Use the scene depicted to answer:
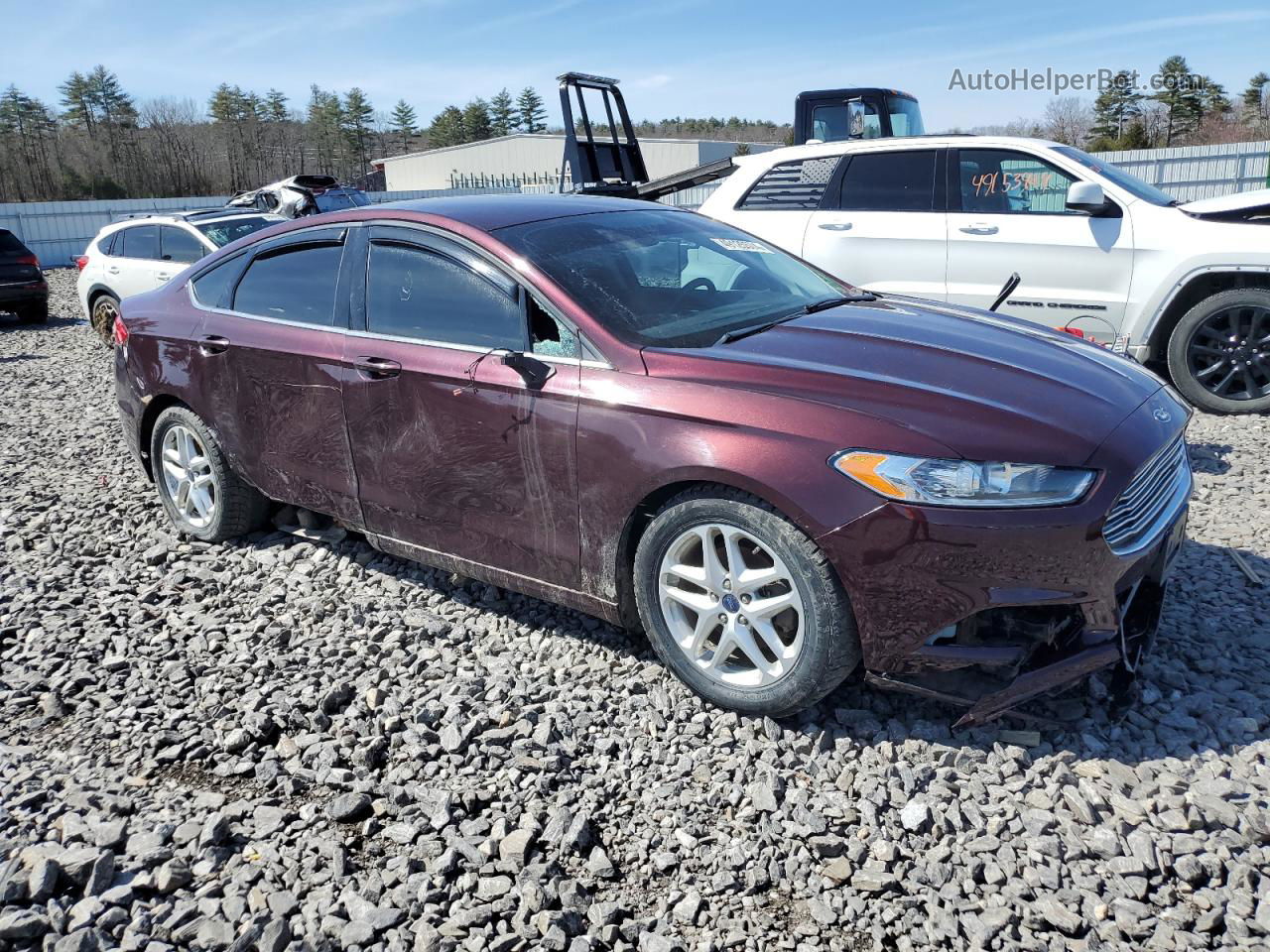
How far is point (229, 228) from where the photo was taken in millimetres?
11492

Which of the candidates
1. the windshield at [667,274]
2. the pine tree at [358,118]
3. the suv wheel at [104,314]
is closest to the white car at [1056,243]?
the windshield at [667,274]

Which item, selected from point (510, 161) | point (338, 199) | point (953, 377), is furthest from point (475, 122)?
point (953, 377)

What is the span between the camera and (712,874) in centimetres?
254

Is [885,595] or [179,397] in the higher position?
[179,397]

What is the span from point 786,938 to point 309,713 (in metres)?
1.85

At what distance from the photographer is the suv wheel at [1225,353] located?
653 cm

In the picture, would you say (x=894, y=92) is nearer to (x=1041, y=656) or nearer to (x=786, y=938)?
(x=1041, y=656)

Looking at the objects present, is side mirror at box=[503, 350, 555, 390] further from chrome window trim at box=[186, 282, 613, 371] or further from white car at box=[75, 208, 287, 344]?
white car at box=[75, 208, 287, 344]

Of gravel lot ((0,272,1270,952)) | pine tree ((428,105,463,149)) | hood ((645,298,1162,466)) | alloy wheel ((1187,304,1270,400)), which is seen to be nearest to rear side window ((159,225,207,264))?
gravel lot ((0,272,1270,952))

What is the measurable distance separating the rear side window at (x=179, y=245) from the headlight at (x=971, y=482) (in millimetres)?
10143

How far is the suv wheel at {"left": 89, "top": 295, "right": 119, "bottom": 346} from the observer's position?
12086 millimetres

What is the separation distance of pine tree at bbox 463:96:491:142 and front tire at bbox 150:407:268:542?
106 meters

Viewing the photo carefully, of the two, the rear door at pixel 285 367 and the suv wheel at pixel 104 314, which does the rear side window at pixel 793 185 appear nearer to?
the rear door at pixel 285 367

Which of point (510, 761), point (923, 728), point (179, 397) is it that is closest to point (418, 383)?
point (510, 761)
